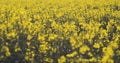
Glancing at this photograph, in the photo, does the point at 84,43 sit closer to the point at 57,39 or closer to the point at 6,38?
the point at 57,39

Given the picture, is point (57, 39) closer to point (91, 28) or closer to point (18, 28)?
point (91, 28)

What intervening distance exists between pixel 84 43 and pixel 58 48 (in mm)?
528

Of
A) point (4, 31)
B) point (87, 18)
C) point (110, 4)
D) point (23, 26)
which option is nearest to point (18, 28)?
point (23, 26)

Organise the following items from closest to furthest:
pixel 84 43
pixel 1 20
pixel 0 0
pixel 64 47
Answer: pixel 84 43
pixel 64 47
pixel 1 20
pixel 0 0

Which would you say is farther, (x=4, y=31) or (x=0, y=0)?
(x=0, y=0)

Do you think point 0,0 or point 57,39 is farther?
point 0,0

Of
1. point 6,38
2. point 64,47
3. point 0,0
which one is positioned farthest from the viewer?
point 0,0

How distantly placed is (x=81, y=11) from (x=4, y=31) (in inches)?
138

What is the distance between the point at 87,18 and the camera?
8.38m

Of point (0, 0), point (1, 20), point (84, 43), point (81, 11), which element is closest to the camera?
point (84, 43)

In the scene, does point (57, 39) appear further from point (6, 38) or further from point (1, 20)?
point (1, 20)

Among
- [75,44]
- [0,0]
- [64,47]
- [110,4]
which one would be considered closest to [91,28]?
[64,47]

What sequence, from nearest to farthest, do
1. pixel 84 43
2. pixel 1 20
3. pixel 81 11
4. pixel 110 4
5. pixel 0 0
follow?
1. pixel 84 43
2. pixel 1 20
3. pixel 81 11
4. pixel 110 4
5. pixel 0 0

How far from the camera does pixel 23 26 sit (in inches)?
266
